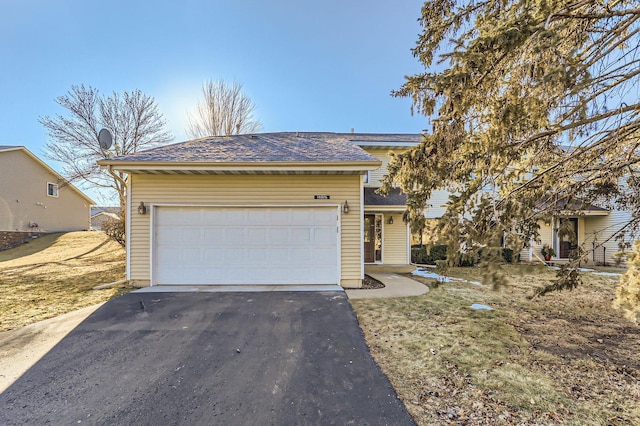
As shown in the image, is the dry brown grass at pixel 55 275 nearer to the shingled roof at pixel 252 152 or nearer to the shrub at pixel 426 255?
the shingled roof at pixel 252 152

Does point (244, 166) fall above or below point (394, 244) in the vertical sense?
above

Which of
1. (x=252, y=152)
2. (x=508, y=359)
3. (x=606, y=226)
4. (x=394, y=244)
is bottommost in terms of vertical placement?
(x=508, y=359)

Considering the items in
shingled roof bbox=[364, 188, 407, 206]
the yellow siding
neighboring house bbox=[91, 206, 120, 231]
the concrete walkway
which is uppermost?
shingled roof bbox=[364, 188, 407, 206]

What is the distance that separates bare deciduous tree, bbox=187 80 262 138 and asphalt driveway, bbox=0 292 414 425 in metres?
15.5

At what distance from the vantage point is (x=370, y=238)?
460 inches

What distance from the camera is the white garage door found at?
7.30 meters

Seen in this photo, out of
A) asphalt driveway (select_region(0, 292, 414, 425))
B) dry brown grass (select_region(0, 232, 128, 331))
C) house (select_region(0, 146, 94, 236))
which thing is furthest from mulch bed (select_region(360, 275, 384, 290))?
house (select_region(0, 146, 94, 236))

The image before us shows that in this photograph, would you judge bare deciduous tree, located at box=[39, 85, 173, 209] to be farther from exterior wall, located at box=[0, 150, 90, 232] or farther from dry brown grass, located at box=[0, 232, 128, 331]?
dry brown grass, located at box=[0, 232, 128, 331]

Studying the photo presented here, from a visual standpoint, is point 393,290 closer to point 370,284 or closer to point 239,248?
point 370,284

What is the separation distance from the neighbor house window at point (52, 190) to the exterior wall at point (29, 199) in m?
0.21

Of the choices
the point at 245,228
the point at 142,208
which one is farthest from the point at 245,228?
the point at 142,208

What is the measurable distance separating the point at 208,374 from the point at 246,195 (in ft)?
15.7

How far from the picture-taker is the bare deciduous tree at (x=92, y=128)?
16.1m

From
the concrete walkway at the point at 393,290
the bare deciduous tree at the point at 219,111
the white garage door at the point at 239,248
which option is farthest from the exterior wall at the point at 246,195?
the bare deciduous tree at the point at 219,111
